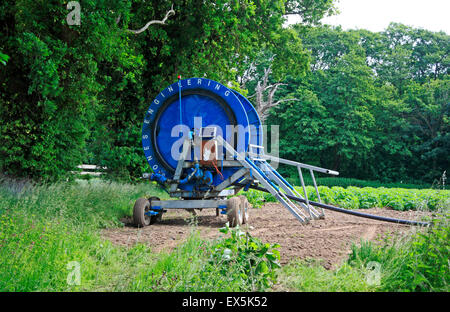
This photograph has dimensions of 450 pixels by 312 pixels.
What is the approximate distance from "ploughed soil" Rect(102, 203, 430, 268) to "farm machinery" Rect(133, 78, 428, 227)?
1.40 ft

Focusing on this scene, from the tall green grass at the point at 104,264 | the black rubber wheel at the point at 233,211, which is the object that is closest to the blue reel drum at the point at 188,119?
the black rubber wheel at the point at 233,211

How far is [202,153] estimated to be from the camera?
817 centimetres

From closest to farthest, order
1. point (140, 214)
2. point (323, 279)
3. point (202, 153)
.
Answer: point (323, 279), point (140, 214), point (202, 153)

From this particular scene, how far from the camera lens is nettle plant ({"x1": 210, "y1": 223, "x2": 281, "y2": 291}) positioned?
3867 mm

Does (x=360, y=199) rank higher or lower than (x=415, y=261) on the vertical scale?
lower

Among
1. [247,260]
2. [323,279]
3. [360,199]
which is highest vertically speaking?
[247,260]

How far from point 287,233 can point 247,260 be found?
3.06 metres

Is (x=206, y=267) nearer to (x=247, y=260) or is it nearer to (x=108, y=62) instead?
(x=247, y=260)

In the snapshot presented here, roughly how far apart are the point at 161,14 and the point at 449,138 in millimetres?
26397

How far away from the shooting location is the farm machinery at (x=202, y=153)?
8078mm

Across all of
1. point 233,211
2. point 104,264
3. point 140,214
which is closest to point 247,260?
point 104,264
